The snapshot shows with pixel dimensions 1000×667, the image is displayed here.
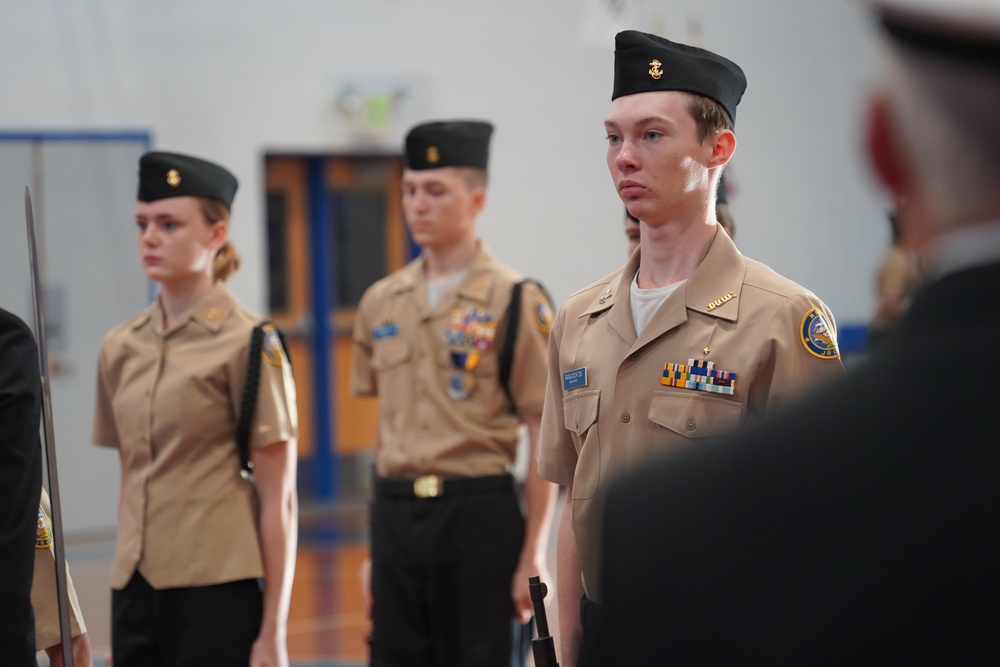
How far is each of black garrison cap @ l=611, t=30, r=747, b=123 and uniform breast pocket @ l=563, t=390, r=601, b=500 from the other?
51 cm

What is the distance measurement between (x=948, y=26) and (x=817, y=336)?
1.23 m

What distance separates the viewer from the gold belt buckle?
3295 mm

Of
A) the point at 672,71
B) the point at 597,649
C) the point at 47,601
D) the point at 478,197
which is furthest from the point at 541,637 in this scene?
the point at 478,197

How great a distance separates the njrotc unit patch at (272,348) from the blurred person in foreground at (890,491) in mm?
2173

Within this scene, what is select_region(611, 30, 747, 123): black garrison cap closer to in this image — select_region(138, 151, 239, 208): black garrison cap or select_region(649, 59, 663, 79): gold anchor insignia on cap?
select_region(649, 59, 663, 79): gold anchor insignia on cap

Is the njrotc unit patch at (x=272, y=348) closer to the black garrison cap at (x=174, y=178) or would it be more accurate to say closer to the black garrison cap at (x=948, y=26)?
the black garrison cap at (x=174, y=178)

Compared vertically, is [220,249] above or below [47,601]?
above

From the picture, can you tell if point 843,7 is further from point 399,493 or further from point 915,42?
point 915,42

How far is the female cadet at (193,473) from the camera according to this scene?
106 inches

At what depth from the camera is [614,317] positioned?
204 cm

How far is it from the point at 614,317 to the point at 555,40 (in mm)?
6039

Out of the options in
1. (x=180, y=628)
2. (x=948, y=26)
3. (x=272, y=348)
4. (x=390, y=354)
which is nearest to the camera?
(x=948, y=26)

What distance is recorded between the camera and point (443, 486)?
3293mm

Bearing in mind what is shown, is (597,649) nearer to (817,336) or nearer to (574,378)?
(817,336)
